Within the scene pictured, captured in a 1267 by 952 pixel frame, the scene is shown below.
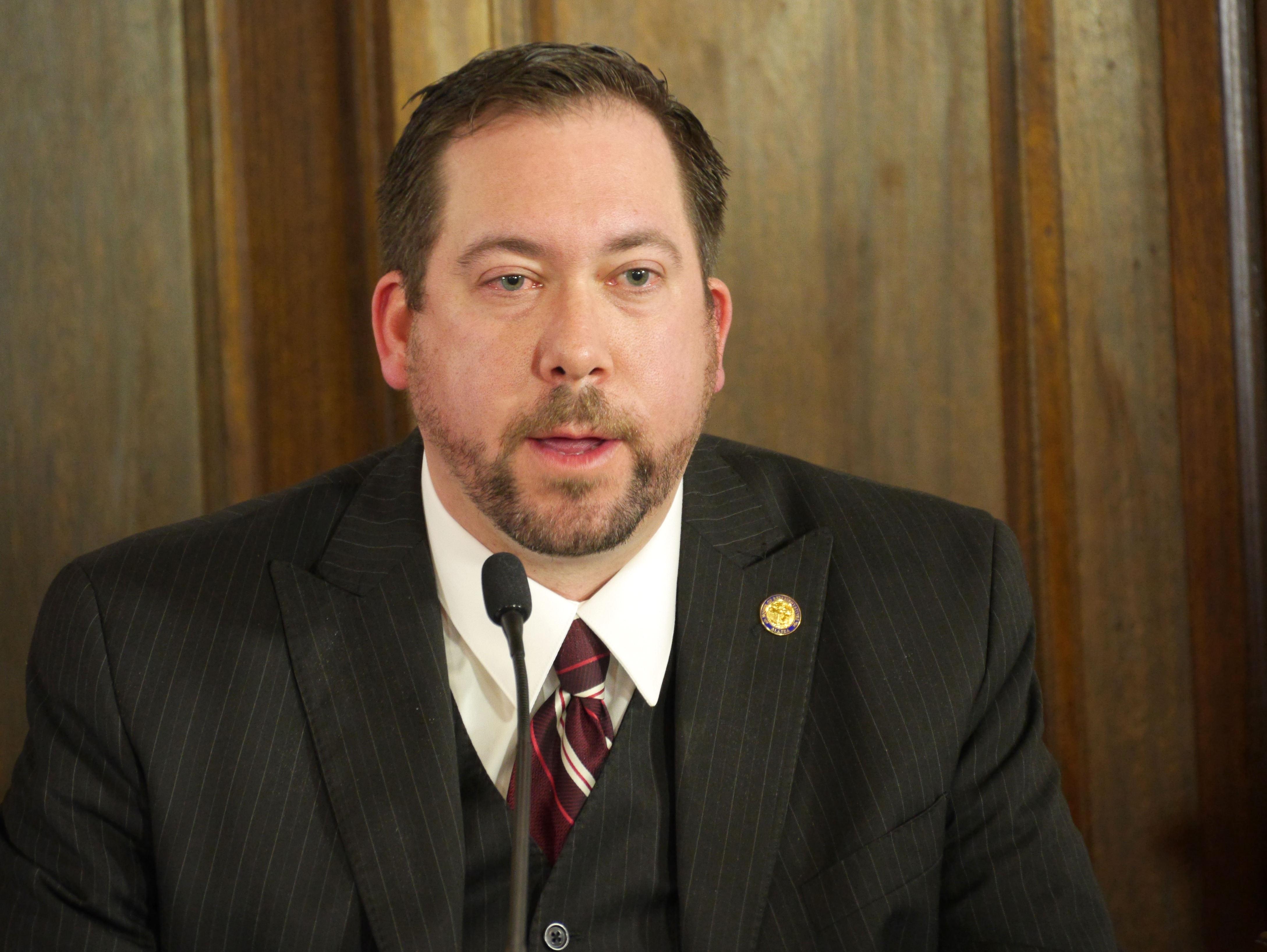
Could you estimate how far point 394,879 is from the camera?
133 centimetres

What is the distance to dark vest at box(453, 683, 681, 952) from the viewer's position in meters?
1.35

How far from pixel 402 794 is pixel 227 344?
831 millimetres

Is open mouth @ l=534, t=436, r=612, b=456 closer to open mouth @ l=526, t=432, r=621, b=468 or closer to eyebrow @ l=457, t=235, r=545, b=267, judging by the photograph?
open mouth @ l=526, t=432, r=621, b=468

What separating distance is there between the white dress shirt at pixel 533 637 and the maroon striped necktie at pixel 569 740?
0.01m

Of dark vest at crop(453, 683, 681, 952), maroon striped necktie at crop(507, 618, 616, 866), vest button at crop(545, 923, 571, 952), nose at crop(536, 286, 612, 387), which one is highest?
nose at crop(536, 286, 612, 387)

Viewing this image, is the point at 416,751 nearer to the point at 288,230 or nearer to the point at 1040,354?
the point at 288,230

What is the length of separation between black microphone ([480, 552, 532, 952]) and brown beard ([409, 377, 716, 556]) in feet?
1.03

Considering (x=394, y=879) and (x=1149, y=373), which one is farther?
(x=1149, y=373)

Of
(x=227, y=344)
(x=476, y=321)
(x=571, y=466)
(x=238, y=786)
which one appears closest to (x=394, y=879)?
(x=238, y=786)

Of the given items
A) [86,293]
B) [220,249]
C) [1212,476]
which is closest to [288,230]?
[220,249]

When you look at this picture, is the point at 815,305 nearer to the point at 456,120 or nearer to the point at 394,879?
the point at 456,120

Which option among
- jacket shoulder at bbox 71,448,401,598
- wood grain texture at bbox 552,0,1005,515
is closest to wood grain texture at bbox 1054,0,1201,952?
wood grain texture at bbox 552,0,1005,515

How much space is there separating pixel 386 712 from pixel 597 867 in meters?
0.30

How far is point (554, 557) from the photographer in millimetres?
1480
